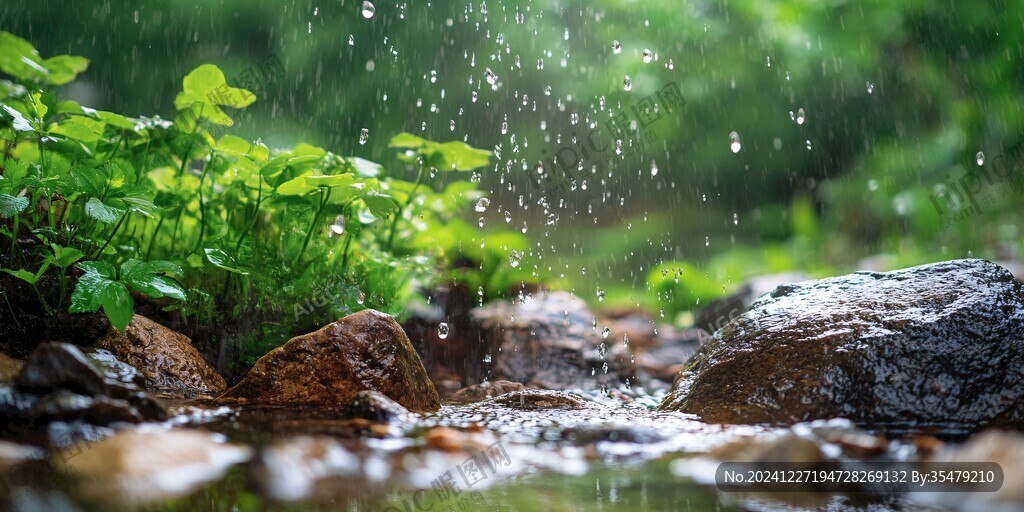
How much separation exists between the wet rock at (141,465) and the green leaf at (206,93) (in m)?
2.02

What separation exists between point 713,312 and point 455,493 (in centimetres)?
525

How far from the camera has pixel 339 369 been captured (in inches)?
117

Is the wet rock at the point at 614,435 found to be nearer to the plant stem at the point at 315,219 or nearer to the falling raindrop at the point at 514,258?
the plant stem at the point at 315,219

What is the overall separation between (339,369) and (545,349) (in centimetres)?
225

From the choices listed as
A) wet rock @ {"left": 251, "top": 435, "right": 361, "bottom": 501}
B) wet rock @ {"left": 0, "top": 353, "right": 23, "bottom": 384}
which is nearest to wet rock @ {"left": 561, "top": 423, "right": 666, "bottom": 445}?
wet rock @ {"left": 251, "top": 435, "right": 361, "bottom": 501}

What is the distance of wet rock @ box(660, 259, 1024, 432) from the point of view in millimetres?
2545

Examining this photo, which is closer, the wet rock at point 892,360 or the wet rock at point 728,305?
the wet rock at point 892,360

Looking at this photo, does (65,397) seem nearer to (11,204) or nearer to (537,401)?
(11,204)

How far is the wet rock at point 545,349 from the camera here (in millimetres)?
4875

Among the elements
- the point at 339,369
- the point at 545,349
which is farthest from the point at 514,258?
the point at 339,369

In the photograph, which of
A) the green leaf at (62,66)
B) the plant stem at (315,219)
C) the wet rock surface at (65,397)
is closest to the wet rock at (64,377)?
the wet rock surface at (65,397)

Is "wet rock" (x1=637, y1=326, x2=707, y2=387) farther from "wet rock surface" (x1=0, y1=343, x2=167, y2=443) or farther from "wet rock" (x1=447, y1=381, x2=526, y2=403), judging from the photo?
"wet rock surface" (x1=0, y1=343, x2=167, y2=443)

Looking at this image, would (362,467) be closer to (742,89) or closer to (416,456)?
(416,456)

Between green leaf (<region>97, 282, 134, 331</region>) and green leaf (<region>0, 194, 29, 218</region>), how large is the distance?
1.25 feet
